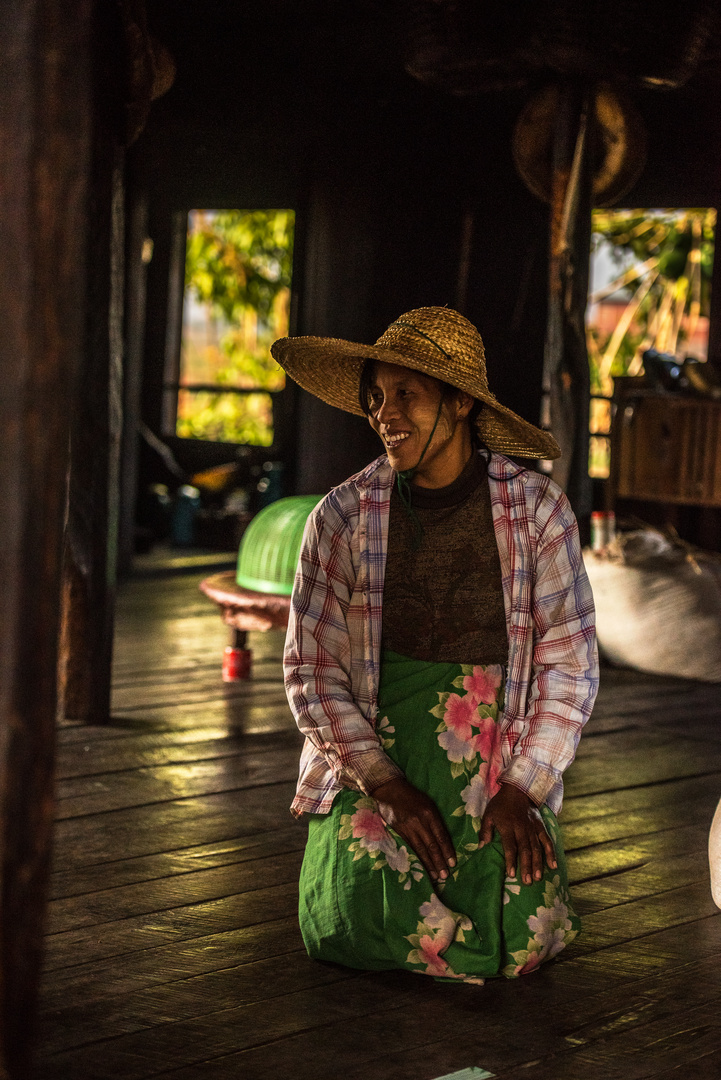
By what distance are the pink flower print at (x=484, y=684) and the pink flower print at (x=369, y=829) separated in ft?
0.96

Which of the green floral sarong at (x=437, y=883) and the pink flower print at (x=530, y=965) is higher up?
the green floral sarong at (x=437, y=883)

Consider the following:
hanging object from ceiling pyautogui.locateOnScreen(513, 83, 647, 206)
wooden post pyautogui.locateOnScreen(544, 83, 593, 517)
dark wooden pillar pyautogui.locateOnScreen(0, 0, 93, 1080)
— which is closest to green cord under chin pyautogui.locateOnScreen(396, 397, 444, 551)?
dark wooden pillar pyautogui.locateOnScreen(0, 0, 93, 1080)

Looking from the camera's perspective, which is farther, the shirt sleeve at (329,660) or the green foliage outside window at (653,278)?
the green foliage outside window at (653,278)

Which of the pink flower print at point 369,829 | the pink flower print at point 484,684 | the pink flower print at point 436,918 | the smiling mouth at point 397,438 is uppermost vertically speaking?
the smiling mouth at point 397,438

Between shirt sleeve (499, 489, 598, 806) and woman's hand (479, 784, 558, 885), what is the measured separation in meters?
0.06

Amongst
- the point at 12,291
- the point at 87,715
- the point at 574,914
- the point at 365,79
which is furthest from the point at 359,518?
the point at 365,79

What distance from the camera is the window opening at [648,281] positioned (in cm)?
889

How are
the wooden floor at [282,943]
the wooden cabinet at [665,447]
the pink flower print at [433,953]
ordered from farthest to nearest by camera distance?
the wooden cabinet at [665,447]
the pink flower print at [433,953]
the wooden floor at [282,943]

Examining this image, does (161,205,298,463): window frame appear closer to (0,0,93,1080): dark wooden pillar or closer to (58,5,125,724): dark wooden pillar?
(58,5,125,724): dark wooden pillar

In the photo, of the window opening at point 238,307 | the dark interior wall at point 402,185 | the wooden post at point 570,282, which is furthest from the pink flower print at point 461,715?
the window opening at point 238,307

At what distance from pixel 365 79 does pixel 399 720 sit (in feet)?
17.6

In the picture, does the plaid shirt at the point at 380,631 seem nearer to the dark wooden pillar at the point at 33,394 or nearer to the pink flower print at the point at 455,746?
the pink flower print at the point at 455,746

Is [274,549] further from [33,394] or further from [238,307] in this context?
[238,307]

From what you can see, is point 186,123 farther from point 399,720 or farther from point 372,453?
point 399,720
